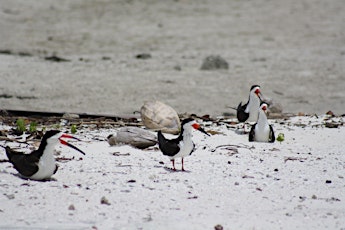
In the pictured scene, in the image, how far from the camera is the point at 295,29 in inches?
814

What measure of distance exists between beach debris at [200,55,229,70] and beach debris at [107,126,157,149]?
26.8 feet

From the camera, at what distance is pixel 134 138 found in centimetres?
802

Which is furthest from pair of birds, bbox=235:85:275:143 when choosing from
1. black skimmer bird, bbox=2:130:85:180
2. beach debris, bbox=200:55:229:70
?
beach debris, bbox=200:55:229:70

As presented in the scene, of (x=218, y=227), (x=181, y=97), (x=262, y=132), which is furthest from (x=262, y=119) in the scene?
(x=181, y=97)

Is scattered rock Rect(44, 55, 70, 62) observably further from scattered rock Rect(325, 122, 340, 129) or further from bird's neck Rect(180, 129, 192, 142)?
bird's neck Rect(180, 129, 192, 142)

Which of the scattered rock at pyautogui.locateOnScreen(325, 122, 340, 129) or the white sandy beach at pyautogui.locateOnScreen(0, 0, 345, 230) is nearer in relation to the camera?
the white sandy beach at pyautogui.locateOnScreen(0, 0, 345, 230)

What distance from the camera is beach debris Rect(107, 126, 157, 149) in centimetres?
801

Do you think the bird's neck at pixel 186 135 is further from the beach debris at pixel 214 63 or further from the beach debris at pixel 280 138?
the beach debris at pixel 214 63

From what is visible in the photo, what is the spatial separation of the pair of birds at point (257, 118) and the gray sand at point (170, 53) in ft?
10.5

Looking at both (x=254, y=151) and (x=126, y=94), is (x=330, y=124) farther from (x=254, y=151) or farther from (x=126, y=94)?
(x=126, y=94)

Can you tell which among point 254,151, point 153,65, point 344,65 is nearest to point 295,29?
point 344,65

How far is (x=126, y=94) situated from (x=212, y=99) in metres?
1.67

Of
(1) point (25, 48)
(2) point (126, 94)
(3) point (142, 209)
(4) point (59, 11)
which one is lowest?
(3) point (142, 209)

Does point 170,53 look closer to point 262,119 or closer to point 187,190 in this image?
point 262,119
